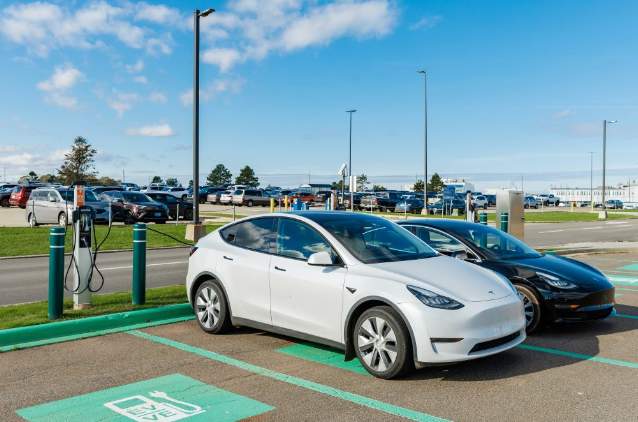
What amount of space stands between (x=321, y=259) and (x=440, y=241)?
9.94 feet

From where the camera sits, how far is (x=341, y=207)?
39625 millimetres

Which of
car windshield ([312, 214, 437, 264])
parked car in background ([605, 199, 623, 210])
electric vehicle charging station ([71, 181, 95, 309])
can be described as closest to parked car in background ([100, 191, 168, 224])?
electric vehicle charging station ([71, 181, 95, 309])

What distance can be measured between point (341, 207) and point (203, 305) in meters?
32.6

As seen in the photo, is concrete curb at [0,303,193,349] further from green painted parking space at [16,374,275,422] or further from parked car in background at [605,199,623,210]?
parked car in background at [605,199,623,210]

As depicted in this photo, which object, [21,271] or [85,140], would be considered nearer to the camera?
[21,271]

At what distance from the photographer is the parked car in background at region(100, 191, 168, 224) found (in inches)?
1069

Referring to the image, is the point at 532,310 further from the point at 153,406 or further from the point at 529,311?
the point at 153,406

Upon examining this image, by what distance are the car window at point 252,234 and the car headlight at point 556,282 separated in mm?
3307

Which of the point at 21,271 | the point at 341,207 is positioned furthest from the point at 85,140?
Result: the point at 21,271

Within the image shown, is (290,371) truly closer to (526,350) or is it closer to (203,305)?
(203,305)

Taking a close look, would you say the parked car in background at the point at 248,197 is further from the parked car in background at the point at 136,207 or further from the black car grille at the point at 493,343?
the black car grille at the point at 493,343

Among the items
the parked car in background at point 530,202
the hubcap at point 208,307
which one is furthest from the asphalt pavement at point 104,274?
the parked car in background at point 530,202

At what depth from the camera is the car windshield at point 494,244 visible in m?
8.02

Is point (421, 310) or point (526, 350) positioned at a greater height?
point (421, 310)
